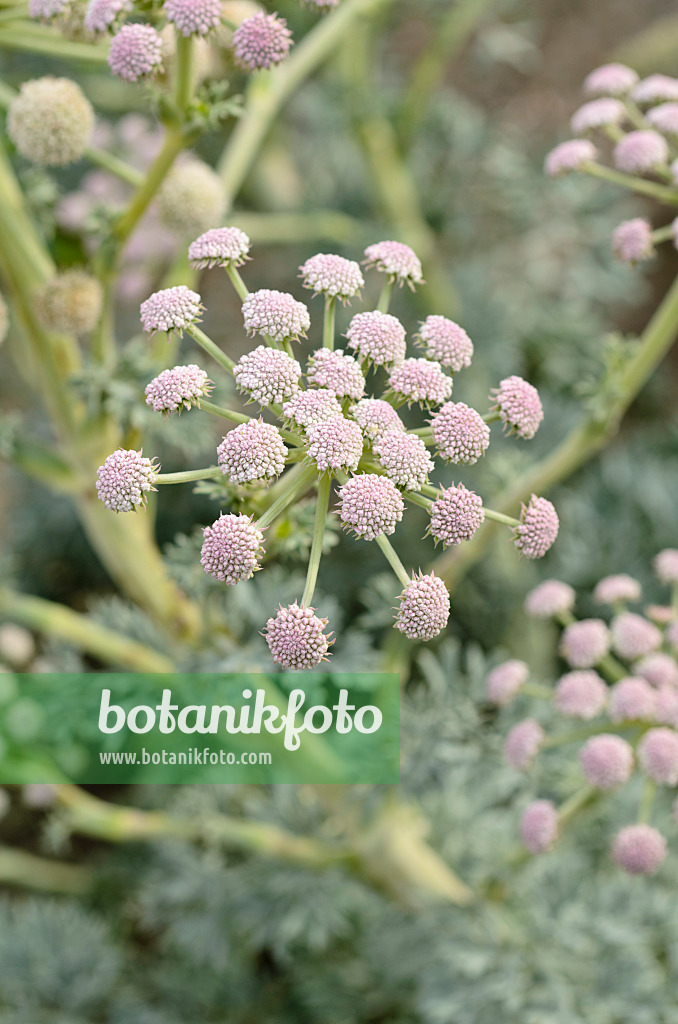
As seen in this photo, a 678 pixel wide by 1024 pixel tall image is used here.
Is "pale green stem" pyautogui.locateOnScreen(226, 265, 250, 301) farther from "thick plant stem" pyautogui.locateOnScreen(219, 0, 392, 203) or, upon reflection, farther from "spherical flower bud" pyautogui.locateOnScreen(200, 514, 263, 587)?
"thick plant stem" pyautogui.locateOnScreen(219, 0, 392, 203)

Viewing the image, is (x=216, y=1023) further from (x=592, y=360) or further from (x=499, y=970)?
(x=592, y=360)

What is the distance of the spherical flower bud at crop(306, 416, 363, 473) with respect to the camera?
2.26ft

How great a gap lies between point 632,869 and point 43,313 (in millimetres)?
1018

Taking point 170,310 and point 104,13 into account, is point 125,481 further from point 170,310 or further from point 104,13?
point 104,13

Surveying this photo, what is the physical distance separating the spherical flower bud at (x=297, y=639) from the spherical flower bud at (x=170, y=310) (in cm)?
26

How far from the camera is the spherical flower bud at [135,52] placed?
2.72 feet

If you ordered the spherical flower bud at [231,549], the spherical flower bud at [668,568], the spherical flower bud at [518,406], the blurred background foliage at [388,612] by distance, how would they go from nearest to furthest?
the spherical flower bud at [231,549] → the spherical flower bud at [518,406] → the spherical flower bud at [668,568] → the blurred background foliage at [388,612]

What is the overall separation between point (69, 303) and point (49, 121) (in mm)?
196

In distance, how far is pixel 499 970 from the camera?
1442mm

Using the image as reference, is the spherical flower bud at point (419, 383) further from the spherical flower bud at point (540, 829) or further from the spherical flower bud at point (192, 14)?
the spherical flower bud at point (540, 829)

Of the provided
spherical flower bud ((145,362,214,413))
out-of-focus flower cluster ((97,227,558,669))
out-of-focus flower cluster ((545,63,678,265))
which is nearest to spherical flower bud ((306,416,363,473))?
out-of-focus flower cluster ((97,227,558,669))

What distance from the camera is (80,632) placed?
4.34 feet

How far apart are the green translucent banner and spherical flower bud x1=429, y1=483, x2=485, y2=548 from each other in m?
0.53

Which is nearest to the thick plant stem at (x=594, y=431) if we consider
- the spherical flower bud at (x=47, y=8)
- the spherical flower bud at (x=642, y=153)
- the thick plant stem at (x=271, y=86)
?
the spherical flower bud at (x=642, y=153)
